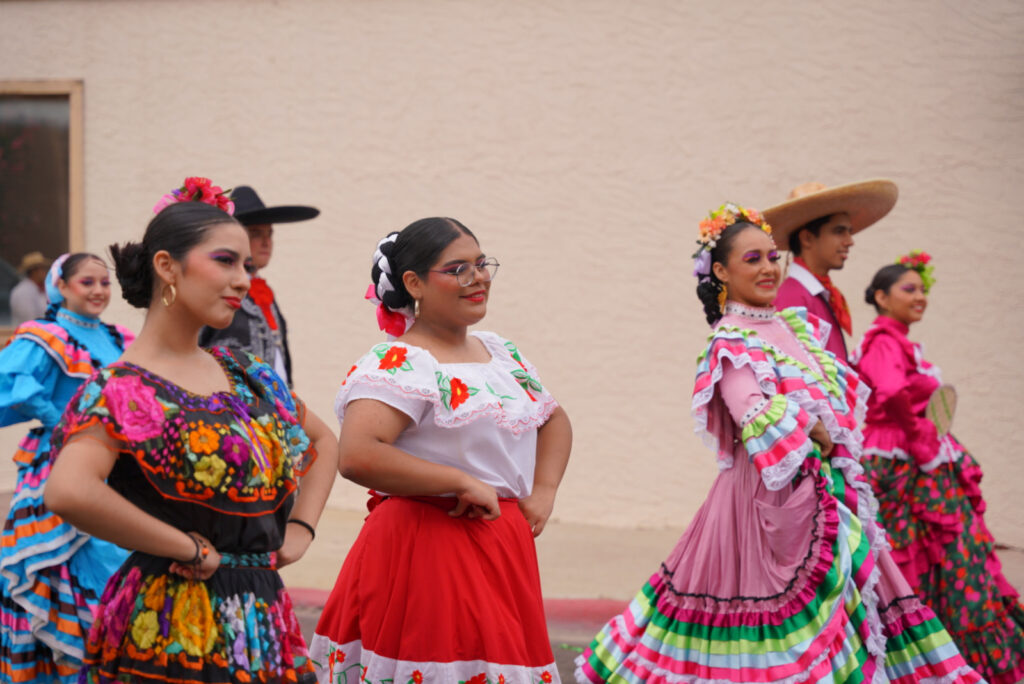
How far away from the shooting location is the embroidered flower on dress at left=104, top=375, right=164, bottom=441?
8.76ft

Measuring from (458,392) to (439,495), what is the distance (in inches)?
11.9

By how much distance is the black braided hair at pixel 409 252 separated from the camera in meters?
3.43

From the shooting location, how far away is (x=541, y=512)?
3.47 m

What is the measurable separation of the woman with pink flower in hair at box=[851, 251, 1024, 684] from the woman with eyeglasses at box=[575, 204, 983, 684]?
1150 mm

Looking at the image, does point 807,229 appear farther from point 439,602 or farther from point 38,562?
point 38,562

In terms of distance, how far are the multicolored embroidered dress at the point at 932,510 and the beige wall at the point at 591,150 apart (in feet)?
7.51

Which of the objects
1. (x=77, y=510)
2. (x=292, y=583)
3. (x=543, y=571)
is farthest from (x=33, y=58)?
(x=77, y=510)

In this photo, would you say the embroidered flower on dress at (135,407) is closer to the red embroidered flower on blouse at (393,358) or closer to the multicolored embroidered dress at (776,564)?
the red embroidered flower on blouse at (393,358)

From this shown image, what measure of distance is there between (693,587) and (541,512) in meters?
1.52

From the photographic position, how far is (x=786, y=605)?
176 inches

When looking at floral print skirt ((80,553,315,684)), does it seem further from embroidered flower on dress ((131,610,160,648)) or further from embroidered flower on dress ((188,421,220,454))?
embroidered flower on dress ((188,421,220,454))

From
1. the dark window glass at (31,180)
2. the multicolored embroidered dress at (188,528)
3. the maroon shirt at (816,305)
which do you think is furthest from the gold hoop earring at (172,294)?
the dark window glass at (31,180)

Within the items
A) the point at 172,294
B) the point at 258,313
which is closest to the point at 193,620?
the point at 172,294

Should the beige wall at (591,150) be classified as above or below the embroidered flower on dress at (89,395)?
above
